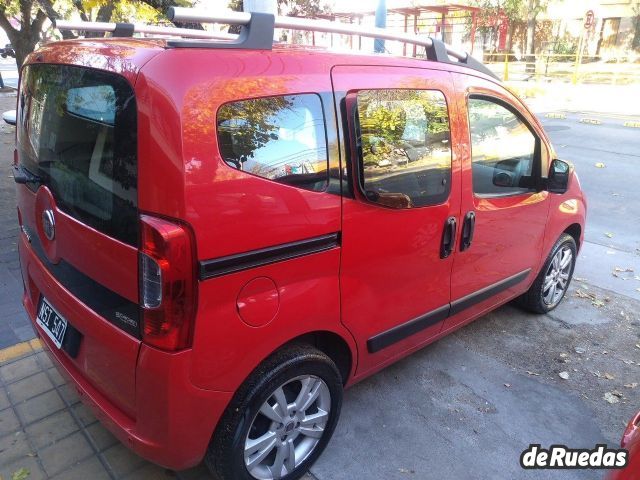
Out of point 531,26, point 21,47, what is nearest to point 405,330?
point 21,47

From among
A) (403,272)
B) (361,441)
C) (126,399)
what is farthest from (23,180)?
(361,441)

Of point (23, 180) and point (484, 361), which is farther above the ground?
point (23, 180)

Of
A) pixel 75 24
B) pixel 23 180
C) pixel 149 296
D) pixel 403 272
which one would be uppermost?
pixel 75 24

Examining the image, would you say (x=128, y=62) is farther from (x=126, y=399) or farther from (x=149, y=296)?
(x=126, y=399)

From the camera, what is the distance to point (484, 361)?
11.0ft

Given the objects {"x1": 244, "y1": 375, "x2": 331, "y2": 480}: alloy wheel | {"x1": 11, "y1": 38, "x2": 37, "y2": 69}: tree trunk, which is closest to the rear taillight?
{"x1": 244, "y1": 375, "x2": 331, "y2": 480}: alloy wheel

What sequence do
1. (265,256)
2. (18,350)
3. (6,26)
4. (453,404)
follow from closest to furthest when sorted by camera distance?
(265,256) < (453,404) < (18,350) < (6,26)

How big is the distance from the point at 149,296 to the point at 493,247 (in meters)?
2.13

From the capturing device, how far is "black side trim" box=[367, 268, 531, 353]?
100 inches

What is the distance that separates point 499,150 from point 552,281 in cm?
138

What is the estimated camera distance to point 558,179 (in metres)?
3.30

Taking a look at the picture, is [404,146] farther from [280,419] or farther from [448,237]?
[280,419]

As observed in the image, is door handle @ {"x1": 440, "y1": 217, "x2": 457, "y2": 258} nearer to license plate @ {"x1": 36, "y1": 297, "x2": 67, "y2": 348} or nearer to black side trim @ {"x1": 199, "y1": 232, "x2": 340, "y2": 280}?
black side trim @ {"x1": 199, "y1": 232, "x2": 340, "y2": 280}

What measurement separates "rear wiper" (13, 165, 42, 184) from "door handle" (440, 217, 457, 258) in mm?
1966
